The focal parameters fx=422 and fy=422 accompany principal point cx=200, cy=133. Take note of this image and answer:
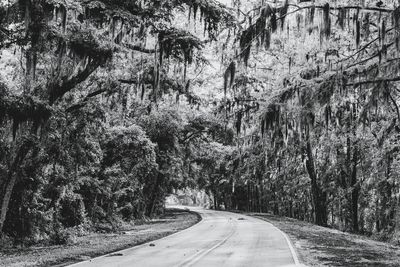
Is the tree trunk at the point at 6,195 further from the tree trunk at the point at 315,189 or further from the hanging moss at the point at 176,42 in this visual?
the tree trunk at the point at 315,189

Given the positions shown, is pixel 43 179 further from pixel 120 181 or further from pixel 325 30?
pixel 325 30

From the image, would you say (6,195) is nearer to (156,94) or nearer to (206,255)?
(156,94)

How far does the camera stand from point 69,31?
519 inches

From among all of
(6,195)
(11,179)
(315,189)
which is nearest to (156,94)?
(11,179)

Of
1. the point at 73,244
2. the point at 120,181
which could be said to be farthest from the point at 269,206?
the point at 73,244

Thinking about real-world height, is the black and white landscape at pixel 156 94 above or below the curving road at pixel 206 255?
above

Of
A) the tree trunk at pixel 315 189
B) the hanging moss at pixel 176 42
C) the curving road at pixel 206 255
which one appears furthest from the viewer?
the tree trunk at pixel 315 189

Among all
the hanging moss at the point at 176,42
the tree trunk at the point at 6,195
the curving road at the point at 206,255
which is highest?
the hanging moss at the point at 176,42

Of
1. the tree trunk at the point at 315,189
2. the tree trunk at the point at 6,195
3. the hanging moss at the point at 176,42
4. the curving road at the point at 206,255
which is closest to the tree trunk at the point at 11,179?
the tree trunk at the point at 6,195

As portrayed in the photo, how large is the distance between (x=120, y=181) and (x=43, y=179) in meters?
10.9

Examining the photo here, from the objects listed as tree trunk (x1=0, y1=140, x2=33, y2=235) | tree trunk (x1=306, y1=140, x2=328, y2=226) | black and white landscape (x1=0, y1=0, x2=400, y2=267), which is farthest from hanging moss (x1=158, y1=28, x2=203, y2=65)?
tree trunk (x1=306, y1=140, x2=328, y2=226)

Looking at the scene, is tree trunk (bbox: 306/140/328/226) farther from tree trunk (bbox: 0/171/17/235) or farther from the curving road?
tree trunk (bbox: 0/171/17/235)

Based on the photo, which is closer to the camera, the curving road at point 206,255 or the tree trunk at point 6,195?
the curving road at point 206,255

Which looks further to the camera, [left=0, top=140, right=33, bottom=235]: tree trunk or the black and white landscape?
[left=0, top=140, right=33, bottom=235]: tree trunk
